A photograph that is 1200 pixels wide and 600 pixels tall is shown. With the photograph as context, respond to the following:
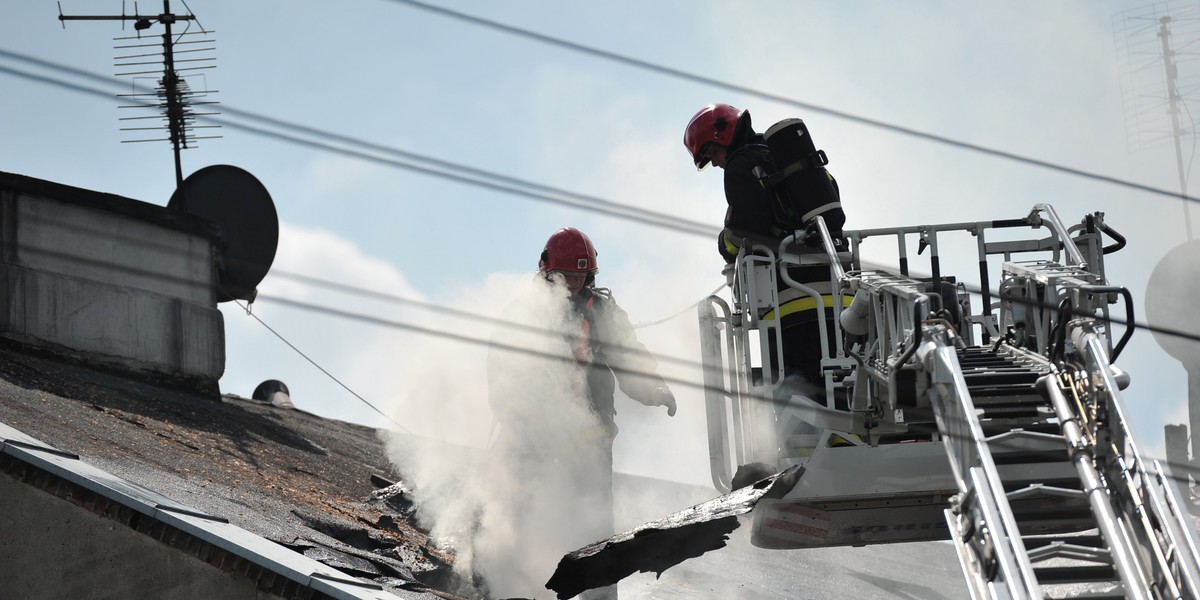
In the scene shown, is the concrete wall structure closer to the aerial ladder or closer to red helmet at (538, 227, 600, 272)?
red helmet at (538, 227, 600, 272)

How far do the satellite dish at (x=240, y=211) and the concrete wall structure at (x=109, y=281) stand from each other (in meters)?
1.37

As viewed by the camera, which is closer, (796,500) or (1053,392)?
(1053,392)

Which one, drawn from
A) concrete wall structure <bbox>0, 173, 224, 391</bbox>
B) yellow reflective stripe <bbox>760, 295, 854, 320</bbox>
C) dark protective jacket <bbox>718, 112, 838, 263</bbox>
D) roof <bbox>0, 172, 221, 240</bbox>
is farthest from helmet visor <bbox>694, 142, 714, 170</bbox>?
roof <bbox>0, 172, 221, 240</bbox>

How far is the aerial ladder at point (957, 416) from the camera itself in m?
5.65

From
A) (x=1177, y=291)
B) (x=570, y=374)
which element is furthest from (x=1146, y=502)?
(x=1177, y=291)

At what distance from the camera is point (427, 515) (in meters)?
11.7

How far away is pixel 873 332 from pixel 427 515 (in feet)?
17.3

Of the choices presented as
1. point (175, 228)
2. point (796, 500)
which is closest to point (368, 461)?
point (175, 228)

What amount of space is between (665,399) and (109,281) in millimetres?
6808

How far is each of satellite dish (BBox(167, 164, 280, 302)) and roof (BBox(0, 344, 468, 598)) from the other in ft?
9.37

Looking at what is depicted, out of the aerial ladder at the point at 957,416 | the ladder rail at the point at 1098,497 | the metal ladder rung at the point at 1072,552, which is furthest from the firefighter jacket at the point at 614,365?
the metal ladder rung at the point at 1072,552

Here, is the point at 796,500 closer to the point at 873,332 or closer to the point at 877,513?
the point at 877,513

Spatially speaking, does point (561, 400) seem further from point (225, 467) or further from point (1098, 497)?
point (1098, 497)

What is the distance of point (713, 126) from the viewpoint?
33.2ft
